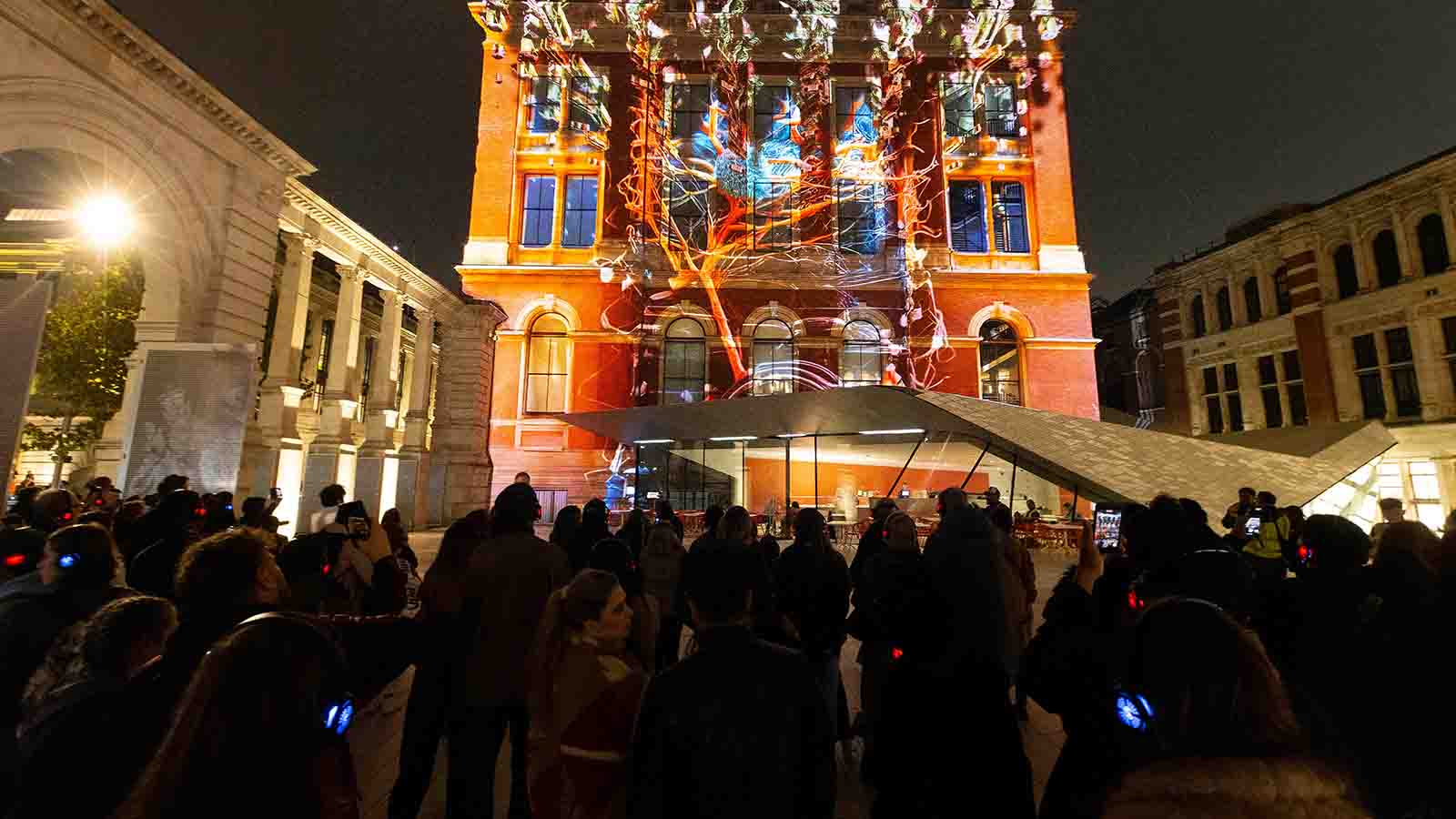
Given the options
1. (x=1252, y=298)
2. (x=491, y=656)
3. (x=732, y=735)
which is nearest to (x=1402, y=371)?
(x=1252, y=298)

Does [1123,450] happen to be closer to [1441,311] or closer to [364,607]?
[364,607]

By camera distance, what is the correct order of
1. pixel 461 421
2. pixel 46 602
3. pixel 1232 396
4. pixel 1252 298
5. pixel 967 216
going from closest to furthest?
pixel 46 602 → pixel 461 421 → pixel 967 216 → pixel 1252 298 → pixel 1232 396

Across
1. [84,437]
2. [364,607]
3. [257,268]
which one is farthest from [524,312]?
[364,607]

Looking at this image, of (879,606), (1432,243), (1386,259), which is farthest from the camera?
(1386,259)

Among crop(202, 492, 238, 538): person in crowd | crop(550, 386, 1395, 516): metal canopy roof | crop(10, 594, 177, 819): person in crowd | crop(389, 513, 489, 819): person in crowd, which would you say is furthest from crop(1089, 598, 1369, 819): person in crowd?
crop(550, 386, 1395, 516): metal canopy roof

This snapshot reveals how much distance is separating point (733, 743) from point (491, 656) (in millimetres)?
1911

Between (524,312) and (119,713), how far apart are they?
19325 mm

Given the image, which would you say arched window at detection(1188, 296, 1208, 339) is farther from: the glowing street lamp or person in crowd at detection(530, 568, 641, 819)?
the glowing street lamp

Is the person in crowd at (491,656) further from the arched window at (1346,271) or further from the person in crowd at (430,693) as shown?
the arched window at (1346,271)

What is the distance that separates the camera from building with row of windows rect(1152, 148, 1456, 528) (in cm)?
1805

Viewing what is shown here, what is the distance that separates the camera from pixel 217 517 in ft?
17.5

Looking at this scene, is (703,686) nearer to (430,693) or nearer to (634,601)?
(634,601)

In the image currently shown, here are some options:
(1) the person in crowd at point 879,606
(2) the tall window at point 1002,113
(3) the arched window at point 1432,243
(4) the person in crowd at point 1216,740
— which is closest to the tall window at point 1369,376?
(3) the arched window at point 1432,243

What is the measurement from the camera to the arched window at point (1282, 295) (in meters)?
21.9
